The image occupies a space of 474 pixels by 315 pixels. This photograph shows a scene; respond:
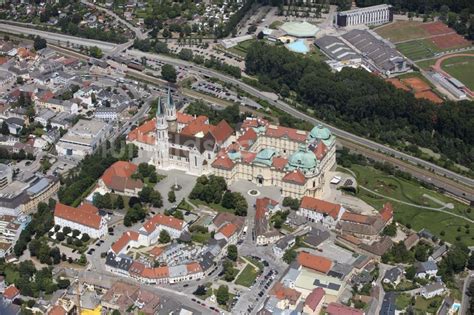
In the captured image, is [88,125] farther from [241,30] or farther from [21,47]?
[241,30]

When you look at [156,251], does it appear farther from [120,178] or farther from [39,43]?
[39,43]

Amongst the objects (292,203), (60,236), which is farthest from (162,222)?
(292,203)

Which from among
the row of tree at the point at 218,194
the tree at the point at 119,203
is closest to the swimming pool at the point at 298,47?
the row of tree at the point at 218,194

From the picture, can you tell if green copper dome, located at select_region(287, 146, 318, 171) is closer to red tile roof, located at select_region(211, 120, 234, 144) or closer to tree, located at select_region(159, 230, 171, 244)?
red tile roof, located at select_region(211, 120, 234, 144)

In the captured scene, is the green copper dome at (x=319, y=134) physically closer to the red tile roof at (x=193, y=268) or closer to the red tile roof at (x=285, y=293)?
the red tile roof at (x=193, y=268)

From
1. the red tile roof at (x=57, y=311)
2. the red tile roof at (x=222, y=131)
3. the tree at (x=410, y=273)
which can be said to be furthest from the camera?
the red tile roof at (x=222, y=131)

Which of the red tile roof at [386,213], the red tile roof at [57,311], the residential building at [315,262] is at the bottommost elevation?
the red tile roof at [57,311]

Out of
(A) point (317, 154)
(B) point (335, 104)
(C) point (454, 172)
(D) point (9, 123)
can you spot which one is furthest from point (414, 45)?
(D) point (9, 123)

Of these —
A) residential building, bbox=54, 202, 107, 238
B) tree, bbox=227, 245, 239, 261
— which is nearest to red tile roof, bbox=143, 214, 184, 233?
residential building, bbox=54, 202, 107, 238
